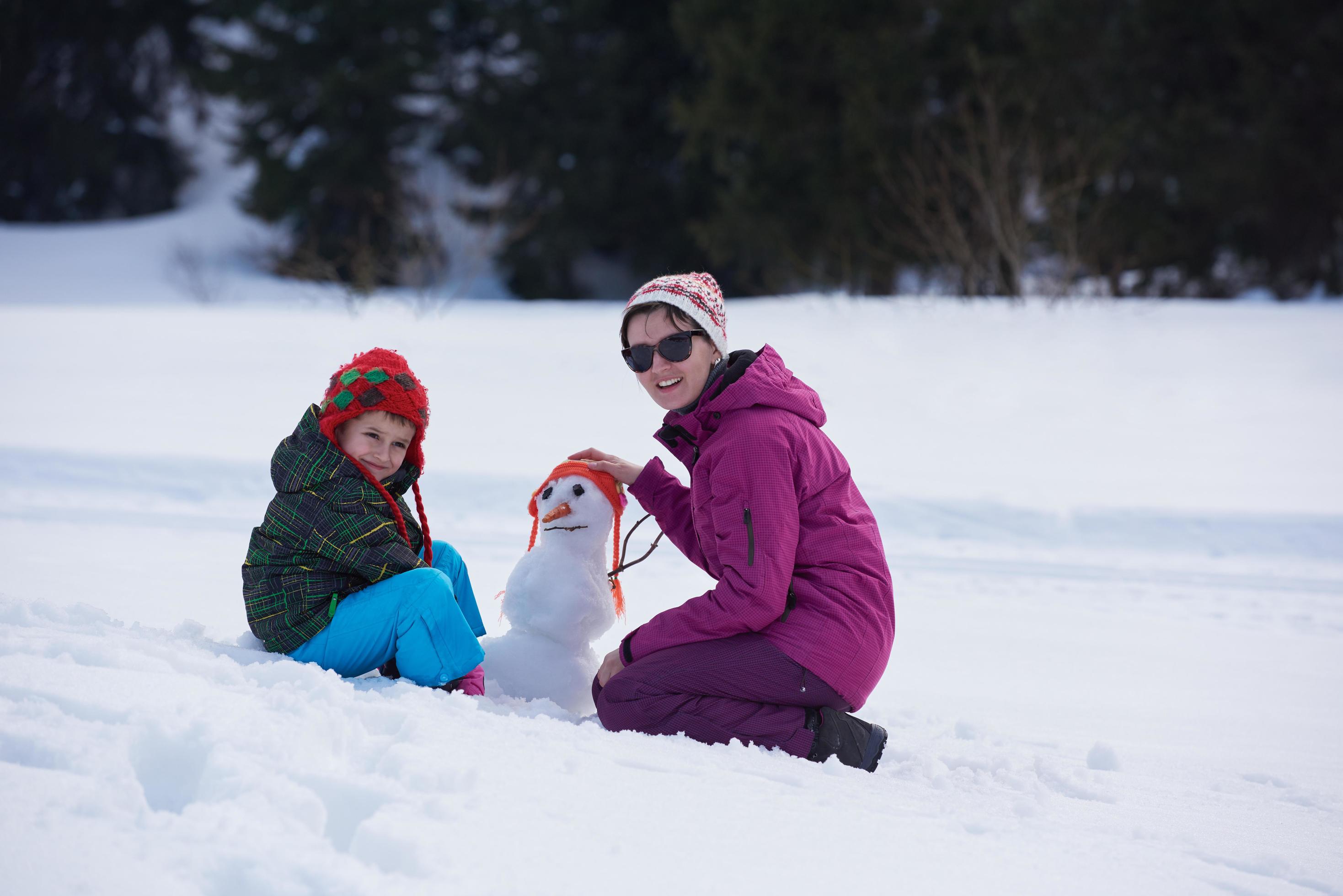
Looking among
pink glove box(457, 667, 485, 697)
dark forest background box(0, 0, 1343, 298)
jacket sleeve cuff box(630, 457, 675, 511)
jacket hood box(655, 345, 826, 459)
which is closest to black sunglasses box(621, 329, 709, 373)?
jacket hood box(655, 345, 826, 459)

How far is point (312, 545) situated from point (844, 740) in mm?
1401

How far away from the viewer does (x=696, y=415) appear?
2.76m

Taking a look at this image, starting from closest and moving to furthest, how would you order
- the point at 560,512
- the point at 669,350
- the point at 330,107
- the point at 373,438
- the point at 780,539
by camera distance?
1. the point at 780,539
2. the point at 669,350
3. the point at 373,438
4. the point at 560,512
5. the point at 330,107

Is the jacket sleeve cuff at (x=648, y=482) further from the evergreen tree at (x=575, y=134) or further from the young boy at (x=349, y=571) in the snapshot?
the evergreen tree at (x=575, y=134)

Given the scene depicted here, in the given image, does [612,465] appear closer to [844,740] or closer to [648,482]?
[648,482]

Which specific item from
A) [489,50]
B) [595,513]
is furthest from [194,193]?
[595,513]

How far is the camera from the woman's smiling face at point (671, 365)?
2787mm

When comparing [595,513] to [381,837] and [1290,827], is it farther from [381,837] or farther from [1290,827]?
[1290,827]

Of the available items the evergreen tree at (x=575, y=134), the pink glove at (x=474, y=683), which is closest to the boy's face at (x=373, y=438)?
the pink glove at (x=474, y=683)

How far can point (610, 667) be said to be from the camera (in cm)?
283

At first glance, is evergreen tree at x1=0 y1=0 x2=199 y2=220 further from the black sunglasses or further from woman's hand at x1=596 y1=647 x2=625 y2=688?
woman's hand at x1=596 y1=647 x2=625 y2=688

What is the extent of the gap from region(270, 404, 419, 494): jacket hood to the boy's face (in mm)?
71

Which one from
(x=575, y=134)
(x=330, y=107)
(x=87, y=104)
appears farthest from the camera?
(x=87, y=104)

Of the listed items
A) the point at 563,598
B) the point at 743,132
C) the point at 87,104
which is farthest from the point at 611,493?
the point at 87,104
